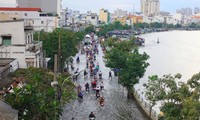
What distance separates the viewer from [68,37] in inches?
2031

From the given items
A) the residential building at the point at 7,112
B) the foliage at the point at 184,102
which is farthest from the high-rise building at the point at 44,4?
the residential building at the point at 7,112

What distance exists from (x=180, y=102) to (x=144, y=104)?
13.7 meters

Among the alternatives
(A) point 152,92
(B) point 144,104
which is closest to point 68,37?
(B) point 144,104

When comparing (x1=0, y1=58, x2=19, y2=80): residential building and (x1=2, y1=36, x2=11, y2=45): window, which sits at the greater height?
(x1=2, y1=36, x2=11, y2=45): window

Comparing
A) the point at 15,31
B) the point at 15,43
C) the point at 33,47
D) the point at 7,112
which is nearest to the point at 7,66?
the point at 15,43

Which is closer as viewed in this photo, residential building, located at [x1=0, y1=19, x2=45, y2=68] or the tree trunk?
residential building, located at [x1=0, y1=19, x2=45, y2=68]

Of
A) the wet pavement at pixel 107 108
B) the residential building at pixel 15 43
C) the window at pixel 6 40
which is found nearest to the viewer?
the wet pavement at pixel 107 108

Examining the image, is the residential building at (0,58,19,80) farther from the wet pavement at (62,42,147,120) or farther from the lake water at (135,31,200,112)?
the lake water at (135,31,200,112)

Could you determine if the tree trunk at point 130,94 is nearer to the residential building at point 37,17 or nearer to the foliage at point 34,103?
the foliage at point 34,103

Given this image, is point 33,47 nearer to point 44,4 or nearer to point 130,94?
point 130,94

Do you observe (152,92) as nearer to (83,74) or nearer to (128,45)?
(128,45)

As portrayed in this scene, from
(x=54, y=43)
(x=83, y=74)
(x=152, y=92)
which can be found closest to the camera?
(x=152, y=92)

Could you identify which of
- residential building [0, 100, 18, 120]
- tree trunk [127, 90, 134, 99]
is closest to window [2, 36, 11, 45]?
tree trunk [127, 90, 134, 99]

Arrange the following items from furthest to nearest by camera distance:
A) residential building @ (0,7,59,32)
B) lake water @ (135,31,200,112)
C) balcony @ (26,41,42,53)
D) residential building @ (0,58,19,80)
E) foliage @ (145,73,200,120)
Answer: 1. residential building @ (0,7,59,32)
2. lake water @ (135,31,200,112)
3. balcony @ (26,41,42,53)
4. residential building @ (0,58,19,80)
5. foliage @ (145,73,200,120)
